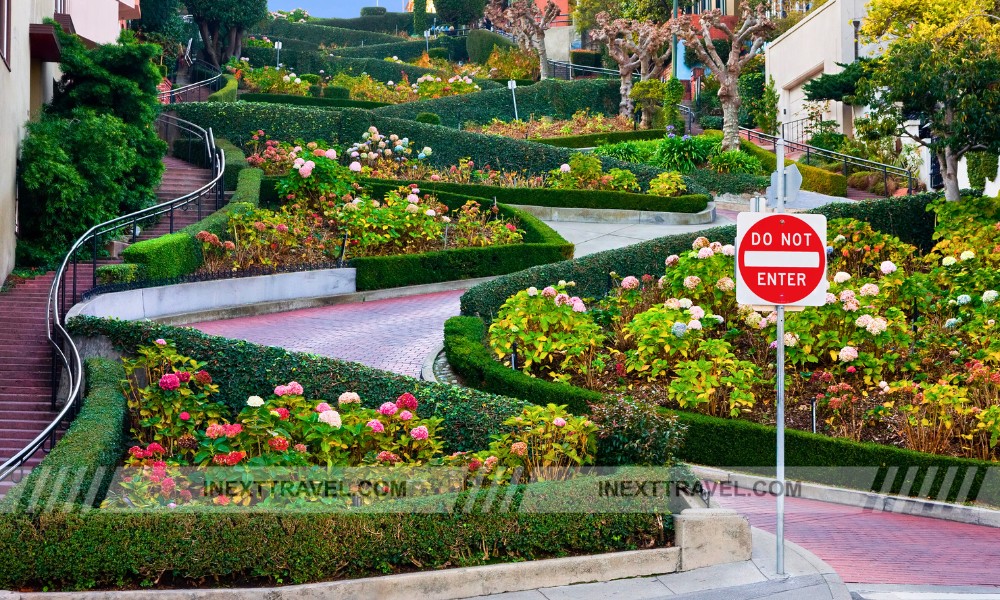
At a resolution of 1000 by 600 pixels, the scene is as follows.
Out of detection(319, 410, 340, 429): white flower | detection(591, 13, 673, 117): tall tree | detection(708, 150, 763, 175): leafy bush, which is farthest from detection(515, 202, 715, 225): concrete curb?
detection(319, 410, 340, 429): white flower

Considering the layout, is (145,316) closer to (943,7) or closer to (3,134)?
(3,134)

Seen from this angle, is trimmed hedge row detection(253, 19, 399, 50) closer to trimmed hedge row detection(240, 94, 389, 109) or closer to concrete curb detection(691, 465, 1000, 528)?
trimmed hedge row detection(240, 94, 389, 109)

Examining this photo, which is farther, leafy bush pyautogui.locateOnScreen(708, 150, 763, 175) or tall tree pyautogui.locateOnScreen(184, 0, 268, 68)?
tall tree pyautogui.locateOnScreen(184, 0, 268, 68)

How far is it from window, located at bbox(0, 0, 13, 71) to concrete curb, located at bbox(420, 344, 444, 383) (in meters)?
7.14

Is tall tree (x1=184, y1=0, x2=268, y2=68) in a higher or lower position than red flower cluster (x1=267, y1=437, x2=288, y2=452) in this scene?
higher

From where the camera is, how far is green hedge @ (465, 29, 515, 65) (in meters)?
61.8

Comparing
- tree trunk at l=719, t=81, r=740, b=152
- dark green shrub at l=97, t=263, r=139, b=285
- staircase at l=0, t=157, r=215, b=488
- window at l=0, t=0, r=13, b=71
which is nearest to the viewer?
staircase at l=0, t=157, r=215, b=488

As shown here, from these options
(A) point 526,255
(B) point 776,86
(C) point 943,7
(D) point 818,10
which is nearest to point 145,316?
(A) point 526,255

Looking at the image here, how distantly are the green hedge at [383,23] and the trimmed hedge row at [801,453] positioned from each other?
7087cm

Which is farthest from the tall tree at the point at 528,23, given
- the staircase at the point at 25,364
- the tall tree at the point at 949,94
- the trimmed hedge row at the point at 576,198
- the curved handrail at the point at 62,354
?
the staircase at the point at 25,364

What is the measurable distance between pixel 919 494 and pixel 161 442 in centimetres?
670

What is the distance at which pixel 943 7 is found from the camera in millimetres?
27109

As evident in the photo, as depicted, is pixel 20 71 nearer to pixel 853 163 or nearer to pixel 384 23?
pixel 853 163

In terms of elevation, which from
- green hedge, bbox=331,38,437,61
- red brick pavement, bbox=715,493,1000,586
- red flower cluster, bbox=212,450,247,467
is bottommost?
red brick pavement, bbox=715,493,1000,586
